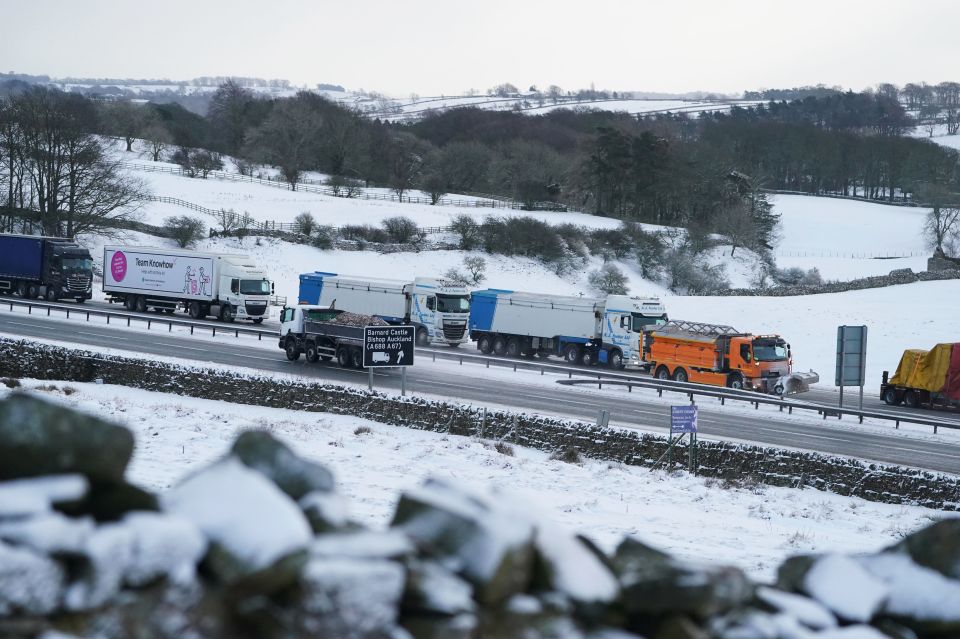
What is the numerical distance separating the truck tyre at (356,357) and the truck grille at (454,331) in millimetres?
9295

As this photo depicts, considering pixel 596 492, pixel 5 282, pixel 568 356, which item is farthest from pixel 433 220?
pixel 596 492

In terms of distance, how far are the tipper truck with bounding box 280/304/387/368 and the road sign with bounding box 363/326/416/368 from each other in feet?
21.9

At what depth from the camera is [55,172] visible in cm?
7156

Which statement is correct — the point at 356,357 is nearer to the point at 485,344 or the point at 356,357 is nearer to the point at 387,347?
the point at 387,347

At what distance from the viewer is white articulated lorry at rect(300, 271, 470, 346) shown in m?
46.0

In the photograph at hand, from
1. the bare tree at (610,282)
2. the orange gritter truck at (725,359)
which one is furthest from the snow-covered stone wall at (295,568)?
the bare tree at (610,282)

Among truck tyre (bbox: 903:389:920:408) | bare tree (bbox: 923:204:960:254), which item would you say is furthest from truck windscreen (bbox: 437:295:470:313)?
bare tree (bbox: 923:204:960:254)

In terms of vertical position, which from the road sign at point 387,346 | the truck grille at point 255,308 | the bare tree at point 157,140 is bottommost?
the road sign at point 387,346

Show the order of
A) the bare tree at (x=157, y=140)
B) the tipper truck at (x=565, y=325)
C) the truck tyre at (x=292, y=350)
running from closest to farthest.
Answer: the truck tyre at (x=292, y=350), the tipper truck at (x=565, y=325), the bare tree at (x=157, y=140)

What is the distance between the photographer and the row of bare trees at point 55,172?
71312 mm

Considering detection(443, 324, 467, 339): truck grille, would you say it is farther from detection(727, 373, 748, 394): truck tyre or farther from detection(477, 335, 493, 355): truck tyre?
detection(727, 373, 748, 394): truck tyre

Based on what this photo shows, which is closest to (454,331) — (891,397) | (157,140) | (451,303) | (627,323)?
(451,303)

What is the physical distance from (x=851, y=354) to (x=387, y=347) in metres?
13.4

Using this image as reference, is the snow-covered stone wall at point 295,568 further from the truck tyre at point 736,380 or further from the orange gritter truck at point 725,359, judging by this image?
the truck tyre at point 736,380
